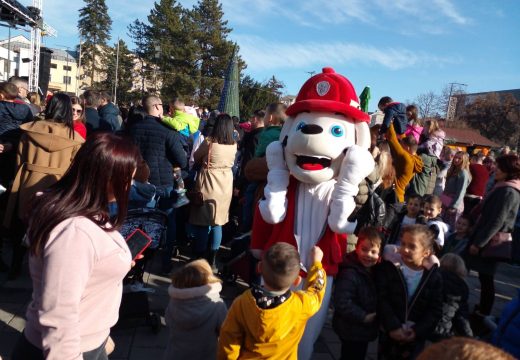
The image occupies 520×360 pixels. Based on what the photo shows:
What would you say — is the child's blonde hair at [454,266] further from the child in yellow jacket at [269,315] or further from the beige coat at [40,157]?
the beige coat at [40,157]

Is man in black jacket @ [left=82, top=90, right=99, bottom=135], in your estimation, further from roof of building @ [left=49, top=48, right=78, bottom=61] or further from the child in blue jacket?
roof of building @ [left=49, top=48, right=78, bottom=61]

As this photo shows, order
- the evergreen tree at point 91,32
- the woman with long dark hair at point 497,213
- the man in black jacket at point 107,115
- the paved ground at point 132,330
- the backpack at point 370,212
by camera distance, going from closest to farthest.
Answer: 1. the backpack at point 370,212
2. the paved ground at point 132,330
3. the woman with long dark hair at point 497,213
4. the man in black jacket at point 107,115
5. the evergreen tree at point 91,32

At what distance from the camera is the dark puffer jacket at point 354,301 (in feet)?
9.71

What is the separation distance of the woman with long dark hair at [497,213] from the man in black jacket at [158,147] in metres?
3.33

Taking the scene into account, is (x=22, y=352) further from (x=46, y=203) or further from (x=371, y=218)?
(x=371, y=218)

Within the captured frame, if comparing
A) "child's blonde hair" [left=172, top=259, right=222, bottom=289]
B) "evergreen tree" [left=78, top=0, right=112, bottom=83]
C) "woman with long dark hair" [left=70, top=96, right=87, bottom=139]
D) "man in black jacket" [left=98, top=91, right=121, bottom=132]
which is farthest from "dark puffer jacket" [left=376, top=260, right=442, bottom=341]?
"evergreen tree" [left=78, top=0, right=112, bottom=83]

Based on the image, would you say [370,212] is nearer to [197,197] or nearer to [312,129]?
[312,129]

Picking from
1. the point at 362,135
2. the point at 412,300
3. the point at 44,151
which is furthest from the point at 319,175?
the point at 44,151

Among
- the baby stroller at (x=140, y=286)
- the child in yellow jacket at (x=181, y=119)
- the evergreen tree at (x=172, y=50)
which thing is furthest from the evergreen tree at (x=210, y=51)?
the baby stroller at (x=140, y=286)

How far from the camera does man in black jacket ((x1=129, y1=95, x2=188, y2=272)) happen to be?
189 inches

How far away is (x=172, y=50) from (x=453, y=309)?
44.4m

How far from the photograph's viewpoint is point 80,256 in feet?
5.09

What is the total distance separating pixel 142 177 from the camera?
4.38 metres

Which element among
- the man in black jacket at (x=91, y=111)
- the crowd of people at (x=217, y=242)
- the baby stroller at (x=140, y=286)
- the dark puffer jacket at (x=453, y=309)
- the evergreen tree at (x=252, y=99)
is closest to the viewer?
the crowd of people at (x=217, y=242)
